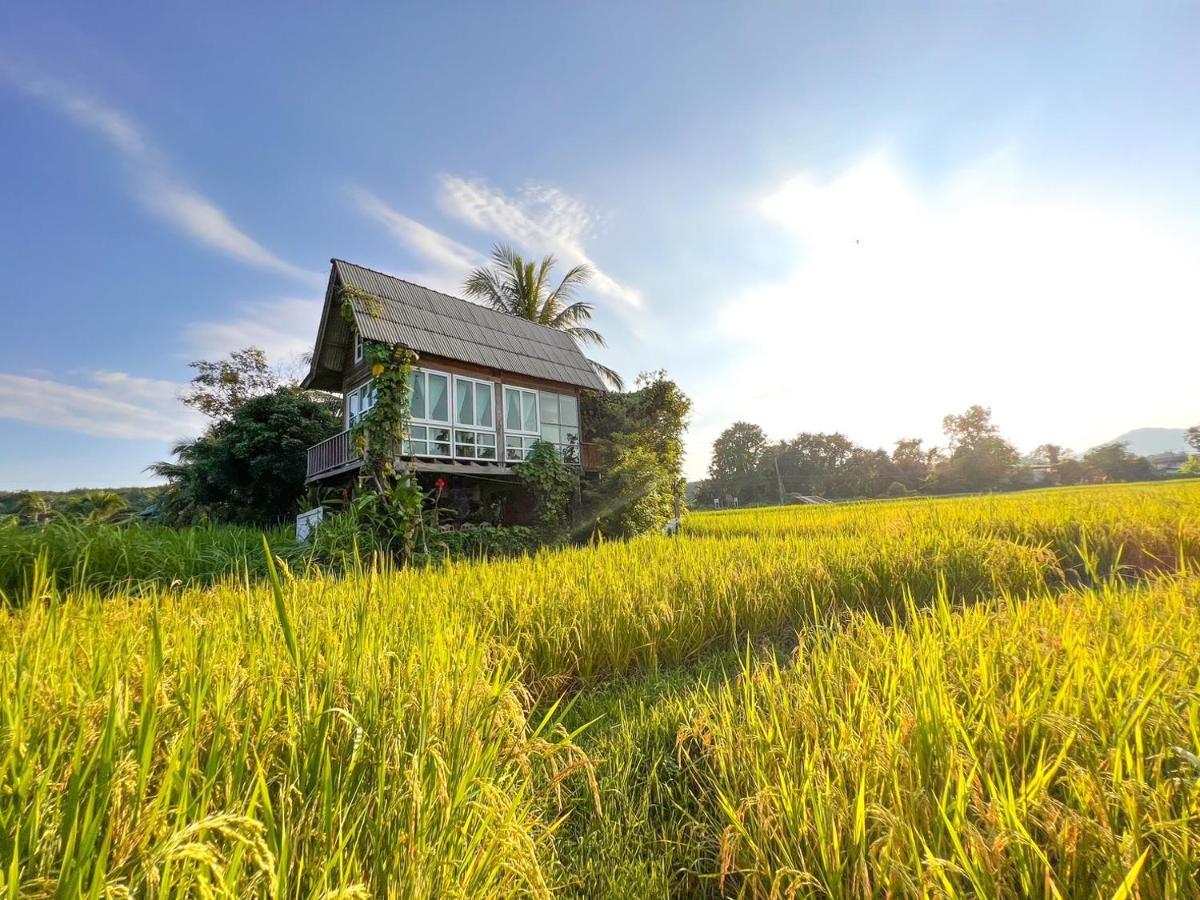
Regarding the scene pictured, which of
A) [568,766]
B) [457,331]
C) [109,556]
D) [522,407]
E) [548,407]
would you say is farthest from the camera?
[548,407]

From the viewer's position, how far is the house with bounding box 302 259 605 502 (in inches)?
470

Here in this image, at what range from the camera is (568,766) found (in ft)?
6.78

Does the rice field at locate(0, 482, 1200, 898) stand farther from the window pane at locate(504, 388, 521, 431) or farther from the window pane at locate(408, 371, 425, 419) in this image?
the window pane at locate(504, 388, 521, 431)

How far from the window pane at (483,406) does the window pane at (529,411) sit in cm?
116

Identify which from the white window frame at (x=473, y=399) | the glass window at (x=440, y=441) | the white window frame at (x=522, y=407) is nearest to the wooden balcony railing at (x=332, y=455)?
the glass window at (x=440, y=441)

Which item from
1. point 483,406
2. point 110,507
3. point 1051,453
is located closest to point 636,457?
point 483,406

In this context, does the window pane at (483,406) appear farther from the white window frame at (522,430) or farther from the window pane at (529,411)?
the window pane at (529,411)

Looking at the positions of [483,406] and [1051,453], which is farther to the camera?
[1051,453]

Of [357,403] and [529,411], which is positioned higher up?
[357,403]

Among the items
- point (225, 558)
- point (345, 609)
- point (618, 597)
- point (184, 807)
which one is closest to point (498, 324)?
point (225, 558)

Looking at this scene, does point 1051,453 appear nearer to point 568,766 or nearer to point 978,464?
point 978,464

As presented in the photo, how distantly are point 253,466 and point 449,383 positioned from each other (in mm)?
9503

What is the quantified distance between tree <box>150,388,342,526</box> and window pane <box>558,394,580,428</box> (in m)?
9.73

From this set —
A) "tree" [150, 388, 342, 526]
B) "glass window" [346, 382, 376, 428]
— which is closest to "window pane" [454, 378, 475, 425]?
"glass window" [346, 382, 376, 428]
